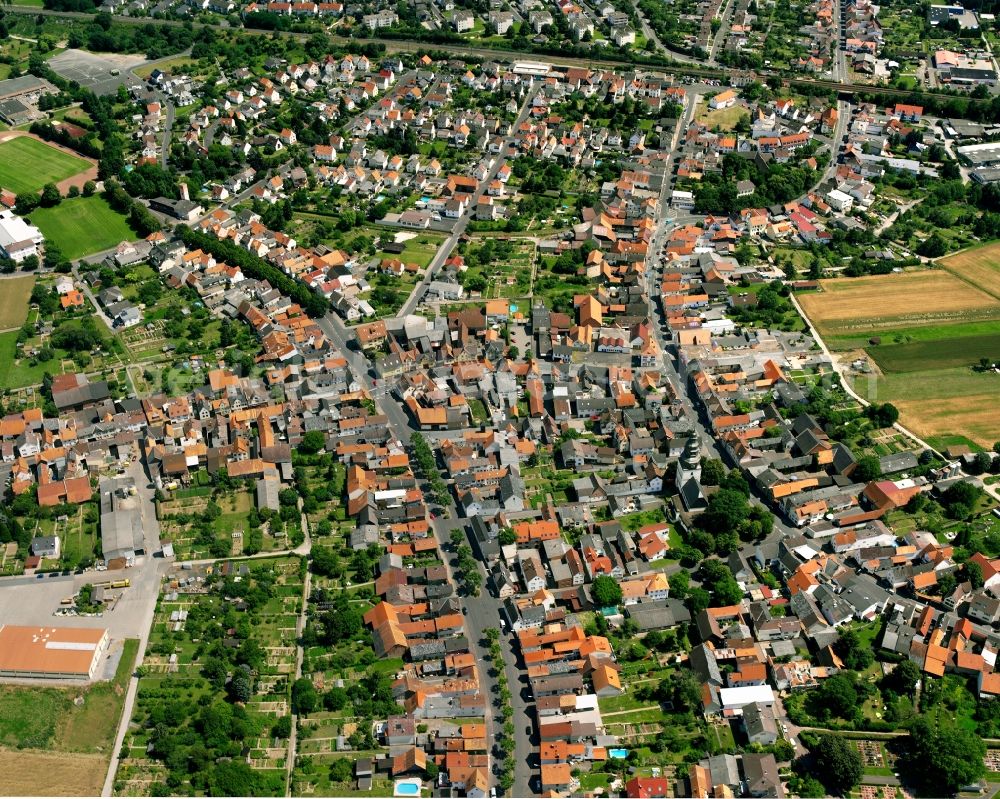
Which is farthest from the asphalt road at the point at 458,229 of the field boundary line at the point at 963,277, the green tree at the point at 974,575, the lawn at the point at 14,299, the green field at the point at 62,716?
the green tree at the point at 974,575

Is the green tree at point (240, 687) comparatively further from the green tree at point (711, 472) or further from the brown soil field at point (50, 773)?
the green tree at point (711, 472)

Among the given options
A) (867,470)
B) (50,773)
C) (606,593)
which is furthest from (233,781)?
(867,470)

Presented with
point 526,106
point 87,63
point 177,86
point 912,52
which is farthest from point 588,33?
point 87,63

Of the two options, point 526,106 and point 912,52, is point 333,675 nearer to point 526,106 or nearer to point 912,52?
point 526,106

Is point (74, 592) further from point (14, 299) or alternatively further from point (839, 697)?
point (839, 697)

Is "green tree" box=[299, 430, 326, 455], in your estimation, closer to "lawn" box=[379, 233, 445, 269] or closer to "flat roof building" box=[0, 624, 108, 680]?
"flat roof building" box=[0, 624, 108, 680]
